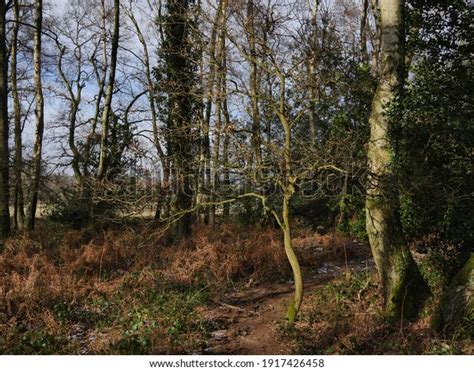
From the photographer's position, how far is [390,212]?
5746 millimetres

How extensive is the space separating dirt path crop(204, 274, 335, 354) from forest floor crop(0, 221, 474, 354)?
0.02m

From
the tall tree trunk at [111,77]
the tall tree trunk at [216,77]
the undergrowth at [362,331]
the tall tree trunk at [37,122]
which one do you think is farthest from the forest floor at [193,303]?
the tall tree trunk at [111,77]

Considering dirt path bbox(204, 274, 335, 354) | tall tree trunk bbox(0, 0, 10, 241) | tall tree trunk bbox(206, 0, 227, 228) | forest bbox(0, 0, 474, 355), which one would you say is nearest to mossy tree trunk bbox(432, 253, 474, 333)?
forest bbox(0, 0, 474, 355)

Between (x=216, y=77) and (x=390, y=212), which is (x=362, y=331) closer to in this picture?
(x=390, y=212)

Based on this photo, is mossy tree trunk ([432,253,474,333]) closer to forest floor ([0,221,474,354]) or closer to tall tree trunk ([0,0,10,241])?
forest floor ([0,221,474,354])

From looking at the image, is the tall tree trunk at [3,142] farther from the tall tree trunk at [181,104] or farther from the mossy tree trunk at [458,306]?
the mossy tree trunk at [458,306]

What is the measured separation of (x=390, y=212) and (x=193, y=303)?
349 centimetres

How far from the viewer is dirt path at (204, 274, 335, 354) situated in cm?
504

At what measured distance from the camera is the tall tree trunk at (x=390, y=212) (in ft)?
18.4

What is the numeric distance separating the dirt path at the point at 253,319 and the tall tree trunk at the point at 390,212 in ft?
5.65

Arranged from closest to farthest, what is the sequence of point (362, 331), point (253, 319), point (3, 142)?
point (362, 331)
point (253, 319)
point (3, 142)

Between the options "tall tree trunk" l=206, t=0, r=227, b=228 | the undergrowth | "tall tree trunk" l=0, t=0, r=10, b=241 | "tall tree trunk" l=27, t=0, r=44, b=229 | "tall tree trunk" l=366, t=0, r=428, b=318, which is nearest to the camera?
the undergrowth

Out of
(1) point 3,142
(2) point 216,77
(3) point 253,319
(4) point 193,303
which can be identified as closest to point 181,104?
(2) point 216,77
